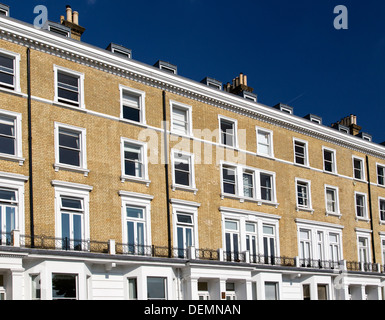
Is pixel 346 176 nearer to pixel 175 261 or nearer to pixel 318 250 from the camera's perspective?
pixel 318 250

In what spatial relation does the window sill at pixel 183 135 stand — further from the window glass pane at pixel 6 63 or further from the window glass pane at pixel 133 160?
the window glass pane at pixel 6 63

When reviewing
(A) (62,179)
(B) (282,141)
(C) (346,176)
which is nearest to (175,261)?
(A) (62,179)

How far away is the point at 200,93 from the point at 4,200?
12.8 m

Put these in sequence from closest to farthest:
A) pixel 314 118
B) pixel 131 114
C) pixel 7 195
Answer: pixel 7 195
pixel 131 114
pixel 314 118

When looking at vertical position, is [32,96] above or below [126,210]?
above

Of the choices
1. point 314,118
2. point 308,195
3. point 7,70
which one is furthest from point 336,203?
point 7,70

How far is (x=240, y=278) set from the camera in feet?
99.1

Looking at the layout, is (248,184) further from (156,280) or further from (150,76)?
(156,280)

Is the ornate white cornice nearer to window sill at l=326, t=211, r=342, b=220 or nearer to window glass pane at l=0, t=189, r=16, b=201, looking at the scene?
window sill at l=326, t=211, r=342, b=220

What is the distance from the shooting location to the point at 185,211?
97.5 feet

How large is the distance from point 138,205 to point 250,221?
7.63 meters

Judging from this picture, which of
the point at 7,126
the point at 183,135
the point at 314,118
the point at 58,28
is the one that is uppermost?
the point at 58,28

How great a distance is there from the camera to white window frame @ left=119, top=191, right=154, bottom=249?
27156 mm
